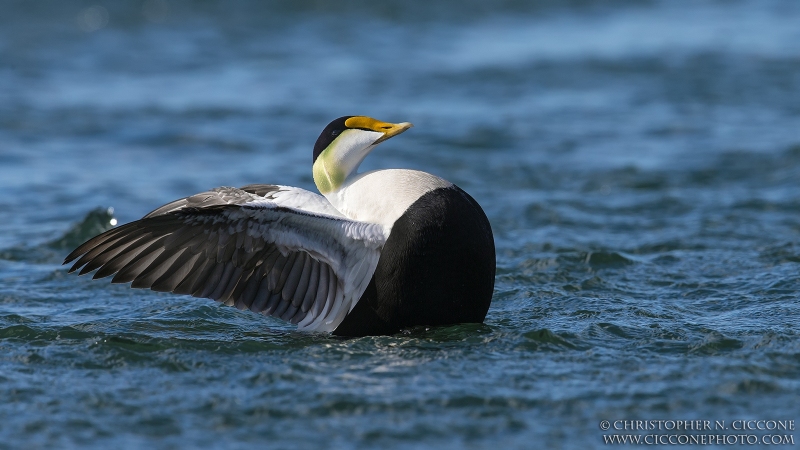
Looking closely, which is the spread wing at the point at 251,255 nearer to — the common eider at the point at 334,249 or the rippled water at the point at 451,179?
the common eider at the point at 334,249

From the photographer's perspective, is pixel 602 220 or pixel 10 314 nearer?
pixel 10 314

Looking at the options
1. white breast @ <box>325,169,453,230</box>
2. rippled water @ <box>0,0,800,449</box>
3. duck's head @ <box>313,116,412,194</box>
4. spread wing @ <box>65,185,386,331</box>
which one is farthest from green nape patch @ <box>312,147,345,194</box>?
rippled water @ <box>0,0,800,449</box>

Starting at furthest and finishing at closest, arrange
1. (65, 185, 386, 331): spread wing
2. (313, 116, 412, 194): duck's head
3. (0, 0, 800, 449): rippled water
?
(313, 116, 412, 194): duck's head → (65, 185, 386, 331): spread wing → (0, 0, 800, 449): rippled water

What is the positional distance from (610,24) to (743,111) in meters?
5.59

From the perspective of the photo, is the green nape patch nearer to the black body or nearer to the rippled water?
the black body

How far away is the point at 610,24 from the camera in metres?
17.5

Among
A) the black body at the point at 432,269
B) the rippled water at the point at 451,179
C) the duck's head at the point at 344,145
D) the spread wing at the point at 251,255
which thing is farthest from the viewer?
the duck's head at the point at 344,145

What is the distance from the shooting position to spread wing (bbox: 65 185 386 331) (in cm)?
549

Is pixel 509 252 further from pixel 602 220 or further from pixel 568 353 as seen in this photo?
pixel 568 353

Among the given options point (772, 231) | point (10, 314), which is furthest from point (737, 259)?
point (10, 314)

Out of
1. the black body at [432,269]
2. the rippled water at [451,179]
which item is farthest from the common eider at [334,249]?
the rippled water at [451,179]

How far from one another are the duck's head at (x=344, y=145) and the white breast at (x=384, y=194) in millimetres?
119

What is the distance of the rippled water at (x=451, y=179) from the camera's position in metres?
4.77

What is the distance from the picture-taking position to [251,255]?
18.6 feet
